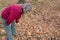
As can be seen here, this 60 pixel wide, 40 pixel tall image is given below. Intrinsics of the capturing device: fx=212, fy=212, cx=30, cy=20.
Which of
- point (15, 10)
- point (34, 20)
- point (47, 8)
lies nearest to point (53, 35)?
point (34, 20)

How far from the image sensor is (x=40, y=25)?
1007 cm

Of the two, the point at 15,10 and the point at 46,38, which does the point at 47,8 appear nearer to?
the point at 46,38

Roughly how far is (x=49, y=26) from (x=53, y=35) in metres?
1.11

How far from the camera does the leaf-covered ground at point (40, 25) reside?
8770 millimetres

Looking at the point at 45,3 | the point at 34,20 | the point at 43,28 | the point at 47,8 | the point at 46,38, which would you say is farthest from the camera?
the point at 45,3

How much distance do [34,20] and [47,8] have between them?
2.89 meters

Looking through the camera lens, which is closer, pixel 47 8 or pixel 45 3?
pixel 47 8

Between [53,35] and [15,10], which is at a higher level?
[15,10]

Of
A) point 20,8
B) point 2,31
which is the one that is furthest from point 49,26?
point 20,8

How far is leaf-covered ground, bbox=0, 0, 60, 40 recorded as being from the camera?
Answer: 8770 mm

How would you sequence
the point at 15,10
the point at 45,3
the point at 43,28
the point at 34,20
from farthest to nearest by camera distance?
the point at 45,3, the point at 34,20, the point at 43,28, the point at 15,10

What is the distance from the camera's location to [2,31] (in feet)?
29.5

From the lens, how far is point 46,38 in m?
8.74

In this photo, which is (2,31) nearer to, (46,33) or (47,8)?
(46,33)
